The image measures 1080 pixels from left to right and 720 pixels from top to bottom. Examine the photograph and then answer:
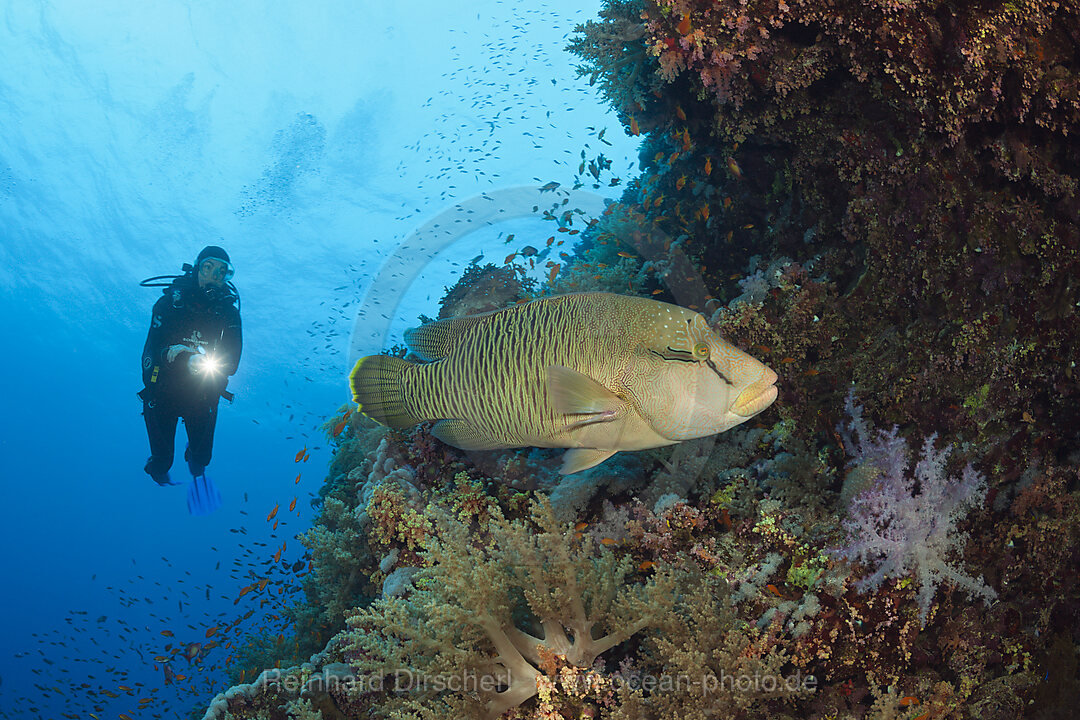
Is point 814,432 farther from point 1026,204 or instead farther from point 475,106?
point 475,106

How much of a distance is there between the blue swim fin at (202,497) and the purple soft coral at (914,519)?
1179cm

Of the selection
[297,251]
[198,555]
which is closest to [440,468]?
[297,251]

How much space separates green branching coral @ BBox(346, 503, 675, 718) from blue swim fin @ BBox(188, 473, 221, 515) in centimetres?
999

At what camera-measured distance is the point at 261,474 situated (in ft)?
302

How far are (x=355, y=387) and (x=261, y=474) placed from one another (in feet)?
341

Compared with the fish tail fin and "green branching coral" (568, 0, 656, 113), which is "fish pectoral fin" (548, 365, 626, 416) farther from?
"green branching coral" (568, 0, 656, 113)

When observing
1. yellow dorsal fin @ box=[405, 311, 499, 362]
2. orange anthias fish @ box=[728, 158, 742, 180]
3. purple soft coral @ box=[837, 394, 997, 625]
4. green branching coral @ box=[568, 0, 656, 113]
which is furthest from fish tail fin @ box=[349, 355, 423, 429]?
green branching coral @ box=[568, 0, 656, 113]

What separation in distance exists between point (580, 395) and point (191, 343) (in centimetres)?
1055

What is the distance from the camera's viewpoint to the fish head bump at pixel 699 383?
7.21 feet

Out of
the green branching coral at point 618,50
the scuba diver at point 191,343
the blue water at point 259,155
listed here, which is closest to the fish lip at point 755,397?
the green branching coral at point 618,50

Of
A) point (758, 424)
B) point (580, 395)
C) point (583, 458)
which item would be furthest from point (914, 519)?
point (580, 395)

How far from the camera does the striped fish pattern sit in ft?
7.37

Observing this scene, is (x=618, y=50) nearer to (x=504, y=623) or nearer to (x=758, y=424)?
(x=758, y=424)

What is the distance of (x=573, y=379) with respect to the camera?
7.44 feet
